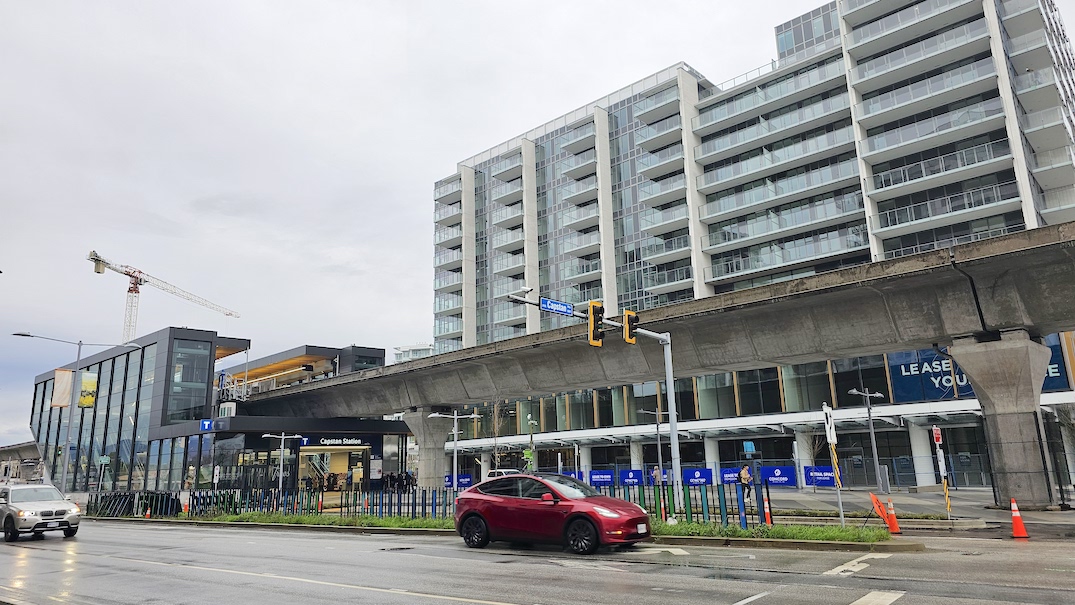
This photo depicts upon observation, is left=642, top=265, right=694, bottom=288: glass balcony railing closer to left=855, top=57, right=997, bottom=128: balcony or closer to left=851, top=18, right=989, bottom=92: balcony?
left=855, top=57, right=997, bottom=128: balcony

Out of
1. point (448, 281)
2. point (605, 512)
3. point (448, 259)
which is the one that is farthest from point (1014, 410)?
point (448, 259)

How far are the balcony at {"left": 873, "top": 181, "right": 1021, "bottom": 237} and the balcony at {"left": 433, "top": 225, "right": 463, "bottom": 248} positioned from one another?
48027 millimetres

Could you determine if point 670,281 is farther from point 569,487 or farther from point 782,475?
point 569,487

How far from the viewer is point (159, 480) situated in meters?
48.7

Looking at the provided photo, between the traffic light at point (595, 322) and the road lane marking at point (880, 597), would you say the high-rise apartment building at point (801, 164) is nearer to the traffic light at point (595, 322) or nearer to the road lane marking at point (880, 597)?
the traffic light at point (595, 322)

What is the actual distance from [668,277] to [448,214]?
3409 centimetres

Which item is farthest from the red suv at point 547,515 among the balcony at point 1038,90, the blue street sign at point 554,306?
the balcony at point 1038,90

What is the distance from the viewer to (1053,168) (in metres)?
48.2

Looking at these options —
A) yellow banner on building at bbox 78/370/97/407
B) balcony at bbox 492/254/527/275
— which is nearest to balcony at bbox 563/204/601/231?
balcony at bbox 492/254/527/275

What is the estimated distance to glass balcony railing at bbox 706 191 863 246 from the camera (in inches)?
2105

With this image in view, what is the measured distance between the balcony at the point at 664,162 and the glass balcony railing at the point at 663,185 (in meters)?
0.87

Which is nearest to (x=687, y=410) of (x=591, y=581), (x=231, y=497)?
(x=231, y=497)

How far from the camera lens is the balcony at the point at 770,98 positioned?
5641cm

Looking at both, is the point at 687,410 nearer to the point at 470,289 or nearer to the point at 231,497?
the point at 470,289
